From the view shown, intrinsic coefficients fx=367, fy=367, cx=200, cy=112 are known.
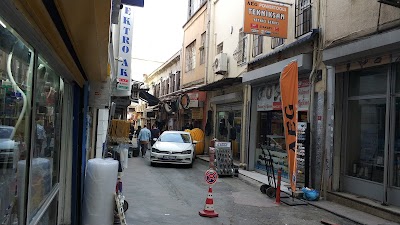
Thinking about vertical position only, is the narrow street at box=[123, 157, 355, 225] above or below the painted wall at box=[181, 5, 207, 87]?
below

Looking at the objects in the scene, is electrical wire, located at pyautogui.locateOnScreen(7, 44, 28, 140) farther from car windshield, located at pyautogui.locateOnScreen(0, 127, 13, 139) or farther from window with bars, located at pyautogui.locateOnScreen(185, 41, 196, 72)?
window with bars, located at pyautogui.locateOnScreen(185, 41, 196, 72)

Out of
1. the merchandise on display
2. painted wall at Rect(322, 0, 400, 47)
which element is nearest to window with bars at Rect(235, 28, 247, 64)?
painted wall at Rect(322, 0, 400, 47)

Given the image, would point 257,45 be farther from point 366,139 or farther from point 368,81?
point 366,139

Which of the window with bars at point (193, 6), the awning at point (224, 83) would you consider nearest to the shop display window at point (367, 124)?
the awning at point (224, 83)

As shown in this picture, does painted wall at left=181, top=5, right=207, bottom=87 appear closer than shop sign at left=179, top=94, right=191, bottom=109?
Yes

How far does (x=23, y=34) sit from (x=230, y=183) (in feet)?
31.2

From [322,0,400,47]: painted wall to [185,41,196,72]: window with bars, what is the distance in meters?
14.5

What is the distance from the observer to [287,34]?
11273 mm

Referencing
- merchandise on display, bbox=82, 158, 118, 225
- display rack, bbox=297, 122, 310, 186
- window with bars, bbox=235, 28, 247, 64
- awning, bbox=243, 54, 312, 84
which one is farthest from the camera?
window with bars, bbox=235, 28, 247, 64

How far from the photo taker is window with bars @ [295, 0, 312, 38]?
10461 millimetres

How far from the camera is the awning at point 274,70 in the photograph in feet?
32.4

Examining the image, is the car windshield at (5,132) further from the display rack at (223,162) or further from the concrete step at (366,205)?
the display rack at (223,162)

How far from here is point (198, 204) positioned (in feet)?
26.8

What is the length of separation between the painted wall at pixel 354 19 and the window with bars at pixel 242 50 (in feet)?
18.4
